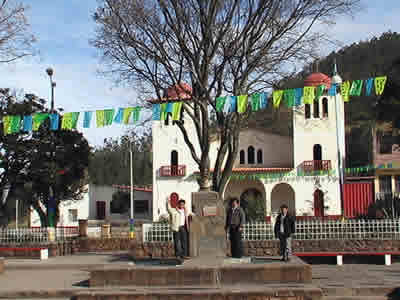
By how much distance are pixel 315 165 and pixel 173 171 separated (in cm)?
1011

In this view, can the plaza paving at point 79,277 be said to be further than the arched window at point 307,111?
No

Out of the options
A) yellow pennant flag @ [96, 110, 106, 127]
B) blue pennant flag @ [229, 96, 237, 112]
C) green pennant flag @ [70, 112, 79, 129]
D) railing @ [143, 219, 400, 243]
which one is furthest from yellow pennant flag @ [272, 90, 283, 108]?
green pennant flag @ [70, 112, 79, 129]

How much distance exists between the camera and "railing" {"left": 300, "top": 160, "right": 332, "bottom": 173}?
1495 inches

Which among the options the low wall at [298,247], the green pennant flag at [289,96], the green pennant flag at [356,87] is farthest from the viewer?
the low wall at [298,247]

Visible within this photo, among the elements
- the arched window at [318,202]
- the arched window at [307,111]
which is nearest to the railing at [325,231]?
the arched window at [318,202]

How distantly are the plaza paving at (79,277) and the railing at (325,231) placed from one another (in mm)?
808

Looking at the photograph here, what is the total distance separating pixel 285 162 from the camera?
133 feet

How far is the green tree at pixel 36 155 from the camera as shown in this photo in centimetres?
2351

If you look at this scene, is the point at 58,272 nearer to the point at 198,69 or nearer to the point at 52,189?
the point at 198,69

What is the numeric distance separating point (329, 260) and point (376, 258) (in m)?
1.39

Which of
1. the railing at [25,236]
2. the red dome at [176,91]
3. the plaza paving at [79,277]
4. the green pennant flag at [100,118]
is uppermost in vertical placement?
the red dome at [176,91]

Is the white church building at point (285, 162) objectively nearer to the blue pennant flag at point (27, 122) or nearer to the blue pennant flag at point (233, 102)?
the blue pennant flag at point (27, 122)

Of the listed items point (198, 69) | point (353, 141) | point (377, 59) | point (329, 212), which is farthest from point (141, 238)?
point (377, 59)

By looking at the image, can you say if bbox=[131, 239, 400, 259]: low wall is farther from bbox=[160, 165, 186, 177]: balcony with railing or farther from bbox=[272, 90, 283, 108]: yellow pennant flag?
bbox=[160, 165, 186, 177]: balcony with railing
